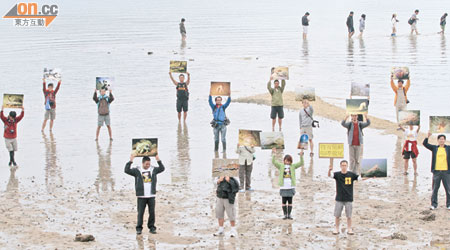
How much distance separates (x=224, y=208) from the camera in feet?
46.6

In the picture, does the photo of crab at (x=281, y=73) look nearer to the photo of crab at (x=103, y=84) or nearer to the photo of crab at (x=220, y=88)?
the photo of crab at (x=220, y=88)

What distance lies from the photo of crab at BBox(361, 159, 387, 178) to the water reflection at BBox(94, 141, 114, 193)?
18.6ft

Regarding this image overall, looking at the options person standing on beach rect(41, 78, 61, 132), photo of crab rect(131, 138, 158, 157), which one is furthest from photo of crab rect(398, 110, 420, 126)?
person standing on beach rect(41, 78, 61, 132)

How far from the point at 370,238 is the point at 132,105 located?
660 inches

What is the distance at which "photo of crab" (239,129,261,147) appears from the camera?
1625 cm

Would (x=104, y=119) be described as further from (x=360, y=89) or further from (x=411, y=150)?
(x=411, y=150)

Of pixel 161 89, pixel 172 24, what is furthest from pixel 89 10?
pixel 161 89

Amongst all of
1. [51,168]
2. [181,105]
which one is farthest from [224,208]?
[181,105]

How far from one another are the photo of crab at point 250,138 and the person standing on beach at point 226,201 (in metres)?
2.14

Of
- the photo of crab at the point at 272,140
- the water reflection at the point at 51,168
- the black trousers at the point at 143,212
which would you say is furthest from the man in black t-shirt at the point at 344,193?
the water reflection at the point at 51,168

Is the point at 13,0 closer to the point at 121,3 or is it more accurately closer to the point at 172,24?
the point at 121,3

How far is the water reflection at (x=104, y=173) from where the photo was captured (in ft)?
57.9

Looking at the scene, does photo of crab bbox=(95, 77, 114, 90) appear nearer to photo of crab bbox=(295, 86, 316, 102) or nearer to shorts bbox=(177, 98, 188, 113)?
shorts bbox=(177, 98, 188, 113)

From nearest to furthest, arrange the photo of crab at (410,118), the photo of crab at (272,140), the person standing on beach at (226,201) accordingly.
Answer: the person standing on beach at (226,201)
the photo of crab at (272,140)
the photo of crab at (410,118)
